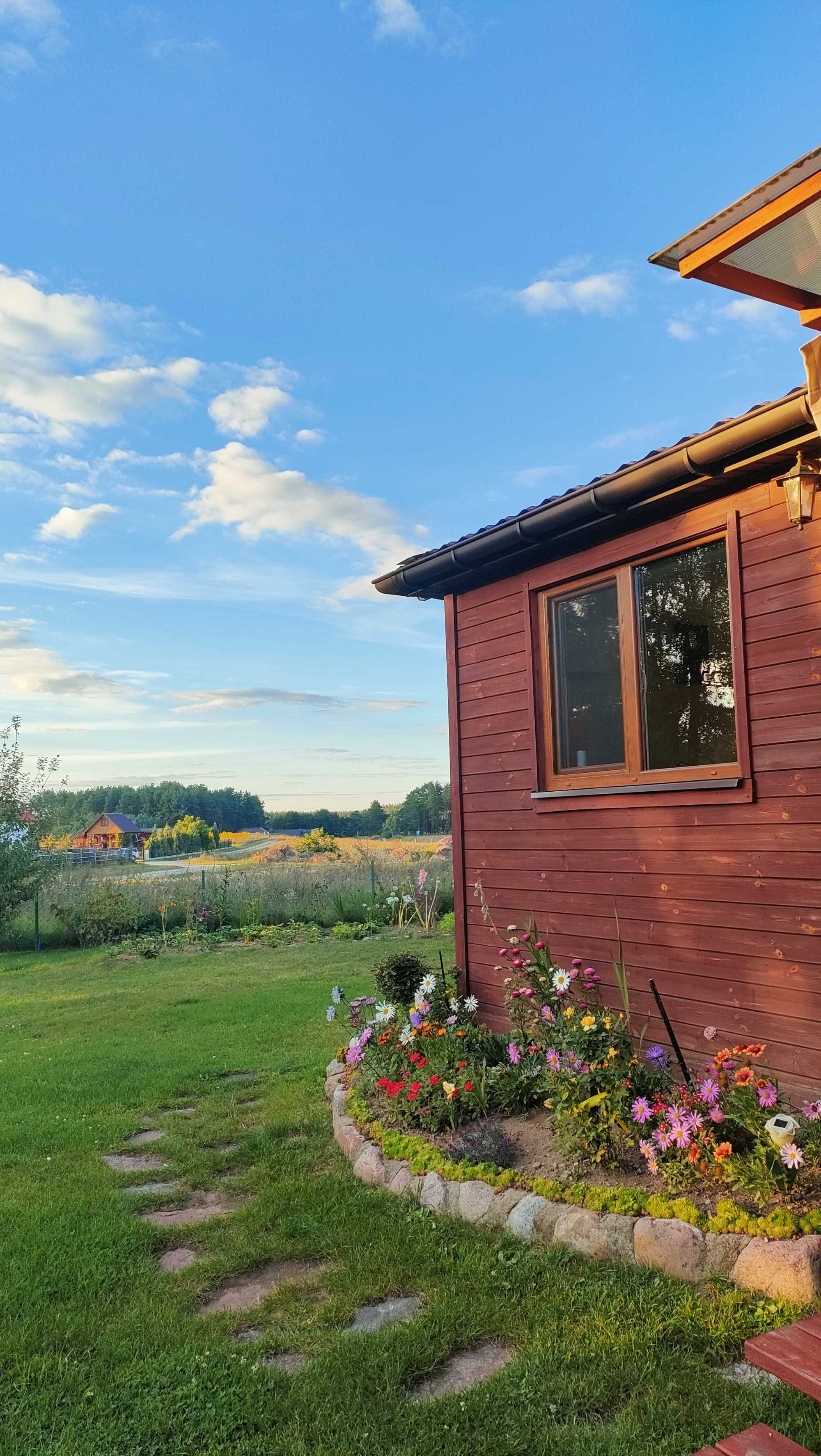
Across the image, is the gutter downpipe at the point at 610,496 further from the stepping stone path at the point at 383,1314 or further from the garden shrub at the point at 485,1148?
the stepping stone path at the point at 383,1314

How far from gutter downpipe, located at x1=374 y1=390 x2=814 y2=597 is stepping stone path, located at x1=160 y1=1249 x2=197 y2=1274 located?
12.6ft

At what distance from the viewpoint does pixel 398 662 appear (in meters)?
12.8

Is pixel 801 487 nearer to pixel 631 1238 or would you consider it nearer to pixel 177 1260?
pixel 631 1238

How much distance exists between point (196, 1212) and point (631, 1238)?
197 cm

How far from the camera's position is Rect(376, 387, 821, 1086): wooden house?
12.1 feet

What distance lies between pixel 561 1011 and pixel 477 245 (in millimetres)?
7542

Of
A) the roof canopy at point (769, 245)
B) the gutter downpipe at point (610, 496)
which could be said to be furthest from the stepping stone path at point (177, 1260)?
the roof canopy at point (769, 245)

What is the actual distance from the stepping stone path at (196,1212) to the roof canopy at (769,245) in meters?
4.19

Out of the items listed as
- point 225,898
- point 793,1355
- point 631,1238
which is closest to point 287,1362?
point 631,1238

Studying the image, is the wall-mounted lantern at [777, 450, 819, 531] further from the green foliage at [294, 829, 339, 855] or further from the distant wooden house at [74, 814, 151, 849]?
the distant wooden house at [74, 814, 151, 849]

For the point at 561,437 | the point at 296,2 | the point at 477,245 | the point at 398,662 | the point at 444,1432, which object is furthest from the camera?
the point at 398,662

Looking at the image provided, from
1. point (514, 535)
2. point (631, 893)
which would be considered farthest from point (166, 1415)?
point (514, 535)

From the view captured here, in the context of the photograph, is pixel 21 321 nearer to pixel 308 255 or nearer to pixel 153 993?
pixel 308 255

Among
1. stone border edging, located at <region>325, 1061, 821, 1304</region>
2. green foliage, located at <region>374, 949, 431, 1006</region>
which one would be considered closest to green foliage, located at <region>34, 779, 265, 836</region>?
green foliage, located at <region>374, 949, 431, 1006</region>
